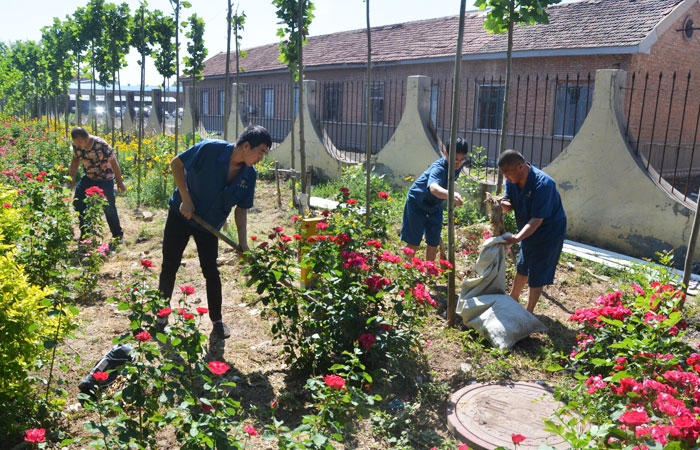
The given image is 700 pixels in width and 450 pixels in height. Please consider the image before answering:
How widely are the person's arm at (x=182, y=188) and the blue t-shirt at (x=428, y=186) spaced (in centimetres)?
231

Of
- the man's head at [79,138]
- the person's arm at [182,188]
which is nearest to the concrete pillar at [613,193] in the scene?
the person's arm at [182,188]

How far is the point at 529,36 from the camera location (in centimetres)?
1452

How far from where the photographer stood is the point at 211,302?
4.55 metres

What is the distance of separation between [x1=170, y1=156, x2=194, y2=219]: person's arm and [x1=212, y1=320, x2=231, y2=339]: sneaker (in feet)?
3.25

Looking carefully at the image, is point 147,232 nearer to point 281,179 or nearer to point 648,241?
point 281,179

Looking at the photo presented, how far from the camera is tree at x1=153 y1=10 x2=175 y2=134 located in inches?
521

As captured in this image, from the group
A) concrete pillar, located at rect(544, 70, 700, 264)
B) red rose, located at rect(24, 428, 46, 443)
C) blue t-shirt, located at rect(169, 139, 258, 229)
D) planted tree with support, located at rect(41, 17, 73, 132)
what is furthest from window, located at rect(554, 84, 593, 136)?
planted tree with support, located at rect(41, 17, 73, 132)

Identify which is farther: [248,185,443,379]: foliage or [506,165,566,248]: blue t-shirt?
[506,165,566,248]: blue t-shirt

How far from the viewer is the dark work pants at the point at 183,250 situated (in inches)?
174

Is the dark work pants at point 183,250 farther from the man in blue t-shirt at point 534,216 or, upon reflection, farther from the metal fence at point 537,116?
the metal fence at point 537,116

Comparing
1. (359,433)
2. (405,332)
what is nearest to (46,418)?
(359,433)

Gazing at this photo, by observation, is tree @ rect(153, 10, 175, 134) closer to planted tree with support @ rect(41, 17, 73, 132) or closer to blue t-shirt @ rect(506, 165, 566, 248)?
planted tree with support @ rect(41, 17, 73, 132)

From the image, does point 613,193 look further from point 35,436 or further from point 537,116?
point 35,436

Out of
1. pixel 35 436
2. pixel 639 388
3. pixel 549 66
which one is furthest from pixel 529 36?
pixel 35 436
